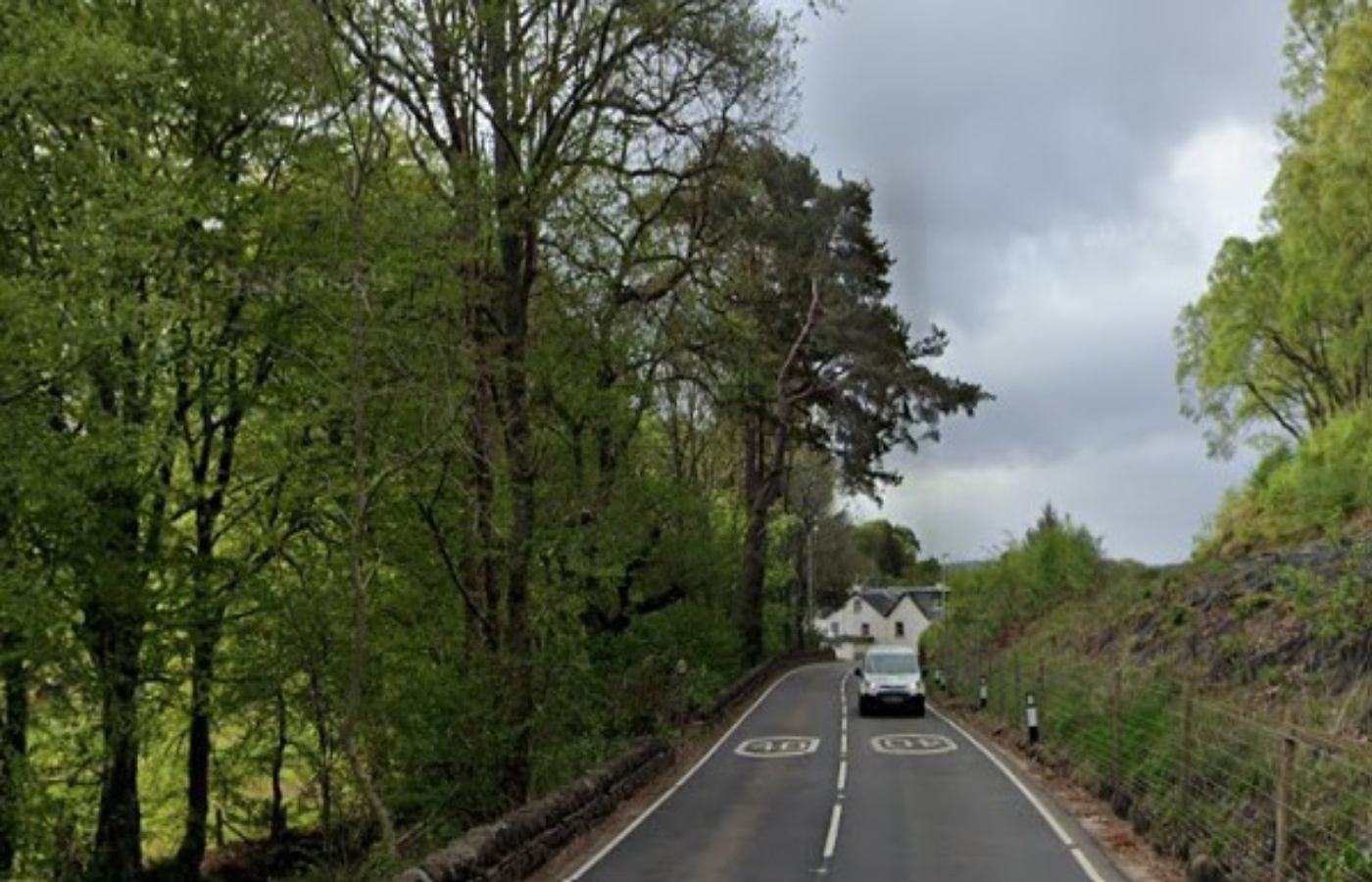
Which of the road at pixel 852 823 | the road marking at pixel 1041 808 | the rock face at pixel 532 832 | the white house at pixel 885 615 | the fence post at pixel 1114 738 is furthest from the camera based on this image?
the white house at pixel 885 615

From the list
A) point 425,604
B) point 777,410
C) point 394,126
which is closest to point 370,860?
point 425,604

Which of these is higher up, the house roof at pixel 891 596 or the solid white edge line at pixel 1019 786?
the house roof at pixel 891 596

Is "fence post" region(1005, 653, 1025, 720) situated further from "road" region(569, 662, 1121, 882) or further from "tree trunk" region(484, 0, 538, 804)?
"tree trunk" region(484, 0, 538, 804)

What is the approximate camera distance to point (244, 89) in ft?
67.2

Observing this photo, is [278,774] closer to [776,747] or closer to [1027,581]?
[776,747]

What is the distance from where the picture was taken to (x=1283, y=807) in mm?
10648

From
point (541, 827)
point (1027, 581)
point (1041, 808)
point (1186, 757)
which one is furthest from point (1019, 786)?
point (1027, 581)

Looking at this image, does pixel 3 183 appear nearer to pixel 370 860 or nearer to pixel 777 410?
pixel 370 860

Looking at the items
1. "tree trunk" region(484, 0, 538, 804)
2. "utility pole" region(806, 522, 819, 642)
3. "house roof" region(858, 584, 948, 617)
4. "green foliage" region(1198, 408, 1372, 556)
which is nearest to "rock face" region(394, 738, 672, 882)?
"tree trunk" region(484, 0, 538, 804)

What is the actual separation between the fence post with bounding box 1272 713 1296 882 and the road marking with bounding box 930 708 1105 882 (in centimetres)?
281

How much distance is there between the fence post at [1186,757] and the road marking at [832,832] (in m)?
3.94

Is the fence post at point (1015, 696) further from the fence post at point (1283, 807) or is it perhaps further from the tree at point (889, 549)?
the tree at point (889, 549)

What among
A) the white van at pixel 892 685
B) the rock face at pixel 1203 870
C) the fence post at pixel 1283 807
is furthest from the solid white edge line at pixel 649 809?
the fence post at pixel 1283 807

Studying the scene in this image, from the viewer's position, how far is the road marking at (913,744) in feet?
85.9
